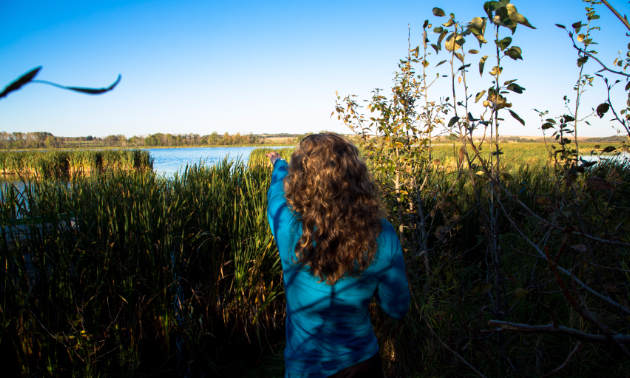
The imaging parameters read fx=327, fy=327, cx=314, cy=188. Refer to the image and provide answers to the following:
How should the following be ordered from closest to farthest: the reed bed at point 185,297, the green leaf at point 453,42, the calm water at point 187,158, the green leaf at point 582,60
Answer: the green leaf at point 453,42
the green leaf at point 582,60
the reed bed at point 185,297
the calm water at point 187,158

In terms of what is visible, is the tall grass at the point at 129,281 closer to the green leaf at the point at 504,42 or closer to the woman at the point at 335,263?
the woman at the point at 335,263

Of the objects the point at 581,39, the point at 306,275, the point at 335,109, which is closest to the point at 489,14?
the point at 581,39

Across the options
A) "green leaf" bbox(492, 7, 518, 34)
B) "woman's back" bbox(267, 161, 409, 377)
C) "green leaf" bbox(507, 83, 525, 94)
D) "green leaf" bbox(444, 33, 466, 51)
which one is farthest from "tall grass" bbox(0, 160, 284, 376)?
"green leaf" bbox(492, 7, 518, 34)

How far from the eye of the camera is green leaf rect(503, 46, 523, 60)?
52.5 inches

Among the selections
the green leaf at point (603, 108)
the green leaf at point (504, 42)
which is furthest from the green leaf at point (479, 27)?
the green leaf at point (603, 108)

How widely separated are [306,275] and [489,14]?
1.24m

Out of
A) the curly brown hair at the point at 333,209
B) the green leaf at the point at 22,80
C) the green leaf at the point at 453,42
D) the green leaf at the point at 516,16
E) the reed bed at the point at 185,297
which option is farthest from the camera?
the reed bed at the point at 185,297

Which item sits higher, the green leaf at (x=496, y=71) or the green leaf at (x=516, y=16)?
the green leaf at (x=516, y=16)

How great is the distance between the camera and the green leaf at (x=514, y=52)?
1332 millimetres

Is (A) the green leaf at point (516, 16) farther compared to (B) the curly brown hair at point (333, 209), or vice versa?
(B) the curly brown hair at point (333, 209)

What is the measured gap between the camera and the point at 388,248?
1.29 m

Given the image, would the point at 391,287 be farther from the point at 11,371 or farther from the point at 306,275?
the point at 11,371

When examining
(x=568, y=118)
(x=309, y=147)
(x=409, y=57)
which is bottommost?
(x=309, y=147)

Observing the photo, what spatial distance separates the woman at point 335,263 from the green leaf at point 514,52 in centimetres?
76
